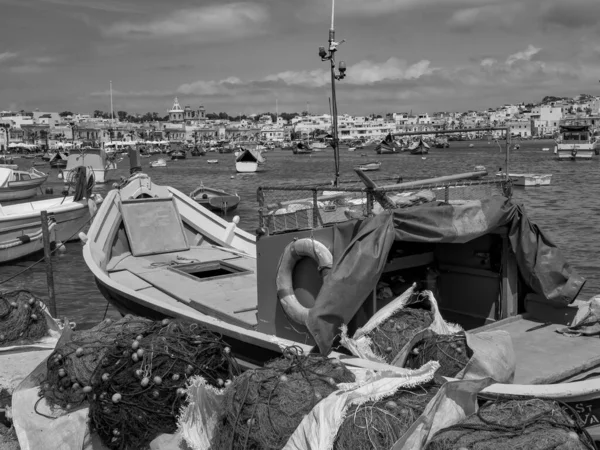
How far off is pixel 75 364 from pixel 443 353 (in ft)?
12.3

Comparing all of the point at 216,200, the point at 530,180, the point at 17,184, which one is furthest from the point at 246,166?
the point at 216,200

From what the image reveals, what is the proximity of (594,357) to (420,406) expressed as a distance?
2892mm

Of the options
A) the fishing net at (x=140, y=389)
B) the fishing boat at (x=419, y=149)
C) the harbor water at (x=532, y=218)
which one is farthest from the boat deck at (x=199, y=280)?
the fishing boat at (x=419, y=149)

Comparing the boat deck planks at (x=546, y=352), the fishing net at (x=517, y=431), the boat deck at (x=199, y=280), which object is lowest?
the boat deck at (x=199, y=280)

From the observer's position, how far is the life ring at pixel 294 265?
22.8 feet

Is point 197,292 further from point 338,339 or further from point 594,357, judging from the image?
point 594,357

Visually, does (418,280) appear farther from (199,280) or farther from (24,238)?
(24,238)

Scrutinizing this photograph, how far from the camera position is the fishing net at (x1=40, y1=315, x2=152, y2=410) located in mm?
6438

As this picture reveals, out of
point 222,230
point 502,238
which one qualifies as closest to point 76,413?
point 502,238

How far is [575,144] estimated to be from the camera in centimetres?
7562

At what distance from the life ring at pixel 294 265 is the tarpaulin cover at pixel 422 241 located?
6.9 inches

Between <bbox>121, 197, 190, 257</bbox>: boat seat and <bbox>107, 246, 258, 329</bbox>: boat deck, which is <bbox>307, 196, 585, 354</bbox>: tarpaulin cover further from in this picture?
<bbox>121, 197, 190, 257</bbox>: boat seat

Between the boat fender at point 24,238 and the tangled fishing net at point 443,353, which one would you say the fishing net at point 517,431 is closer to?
the tangled fishing net at point 443,353

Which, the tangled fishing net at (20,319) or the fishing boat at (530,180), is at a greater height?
the tangled fishing net at (20,319)
